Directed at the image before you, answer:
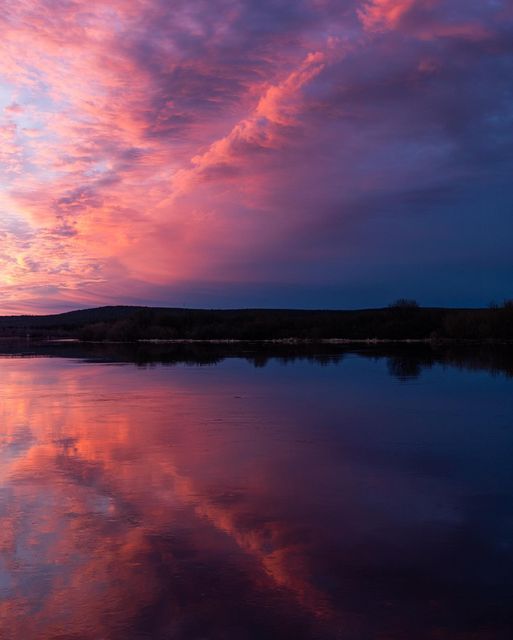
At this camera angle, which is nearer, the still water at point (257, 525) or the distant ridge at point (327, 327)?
the still water at point (257, 525)

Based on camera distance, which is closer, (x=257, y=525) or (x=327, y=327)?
(x=257, y=525)

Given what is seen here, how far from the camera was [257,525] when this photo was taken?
255 inches

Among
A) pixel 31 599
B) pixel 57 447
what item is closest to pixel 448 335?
pixel 57 447

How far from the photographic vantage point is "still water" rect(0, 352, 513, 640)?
4.58m

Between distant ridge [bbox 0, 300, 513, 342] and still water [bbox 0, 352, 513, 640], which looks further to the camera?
distant ridge [bbox 0, 300, 513, 342]

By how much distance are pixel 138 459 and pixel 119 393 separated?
9178 millimetres

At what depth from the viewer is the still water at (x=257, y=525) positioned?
458 centimetres

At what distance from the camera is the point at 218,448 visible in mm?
10367

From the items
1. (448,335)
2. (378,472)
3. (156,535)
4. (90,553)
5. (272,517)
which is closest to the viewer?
(90,553)

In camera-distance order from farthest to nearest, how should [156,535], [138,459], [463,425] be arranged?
[463,425] → [138,459] → [156,535]

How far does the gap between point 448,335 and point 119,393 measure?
5203cm

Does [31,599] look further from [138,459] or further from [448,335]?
[448,335]

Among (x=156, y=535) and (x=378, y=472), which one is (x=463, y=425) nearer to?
(x=378, y=472)

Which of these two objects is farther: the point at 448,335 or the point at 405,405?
the point at 448,335
